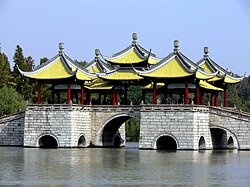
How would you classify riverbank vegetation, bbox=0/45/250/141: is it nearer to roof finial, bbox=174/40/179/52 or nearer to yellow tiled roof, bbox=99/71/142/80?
yellow tiled roof, bbox=99/71/142/80

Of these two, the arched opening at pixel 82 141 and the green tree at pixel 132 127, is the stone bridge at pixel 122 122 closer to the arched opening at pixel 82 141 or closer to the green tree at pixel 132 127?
the arched opening at pixel 82 141

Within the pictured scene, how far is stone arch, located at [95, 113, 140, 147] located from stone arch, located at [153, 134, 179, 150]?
2662mm

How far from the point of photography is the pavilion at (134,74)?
53.2m

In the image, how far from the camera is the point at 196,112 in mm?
52000

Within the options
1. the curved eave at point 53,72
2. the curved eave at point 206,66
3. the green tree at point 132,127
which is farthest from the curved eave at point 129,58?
the green tree at point 132,127

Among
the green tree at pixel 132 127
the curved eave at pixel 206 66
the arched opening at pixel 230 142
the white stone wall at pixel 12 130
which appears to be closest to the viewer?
the white stone wall at pixel 12 130

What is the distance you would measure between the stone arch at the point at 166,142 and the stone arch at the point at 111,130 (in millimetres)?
2662

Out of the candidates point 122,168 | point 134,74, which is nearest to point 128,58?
point 134,74

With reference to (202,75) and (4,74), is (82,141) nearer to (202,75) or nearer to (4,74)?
(202,75)

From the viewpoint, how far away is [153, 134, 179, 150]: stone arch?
52.7 metres

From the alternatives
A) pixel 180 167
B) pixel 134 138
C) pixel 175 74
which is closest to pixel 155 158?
pixel 180 167

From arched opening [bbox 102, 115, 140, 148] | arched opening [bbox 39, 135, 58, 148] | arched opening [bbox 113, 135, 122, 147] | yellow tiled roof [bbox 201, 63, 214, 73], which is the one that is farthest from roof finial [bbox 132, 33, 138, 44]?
arched opening [bbox 39, 135, 58, 148]

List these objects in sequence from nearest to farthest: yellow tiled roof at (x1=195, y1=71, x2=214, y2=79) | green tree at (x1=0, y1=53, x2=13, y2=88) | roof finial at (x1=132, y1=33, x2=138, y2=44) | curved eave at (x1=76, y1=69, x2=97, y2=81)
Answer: yellow tiled roof at (x1=195, y1=71, x2=214, y2=79)
curved eave at (x1=76, y1=69, x2=97, y2=81)
roof finial at (x1=132, y1=33, x2=138, y2=44)
green tree at (x1=0, y1=53, x2=13, y2=88)

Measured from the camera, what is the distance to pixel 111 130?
58.8 metres
